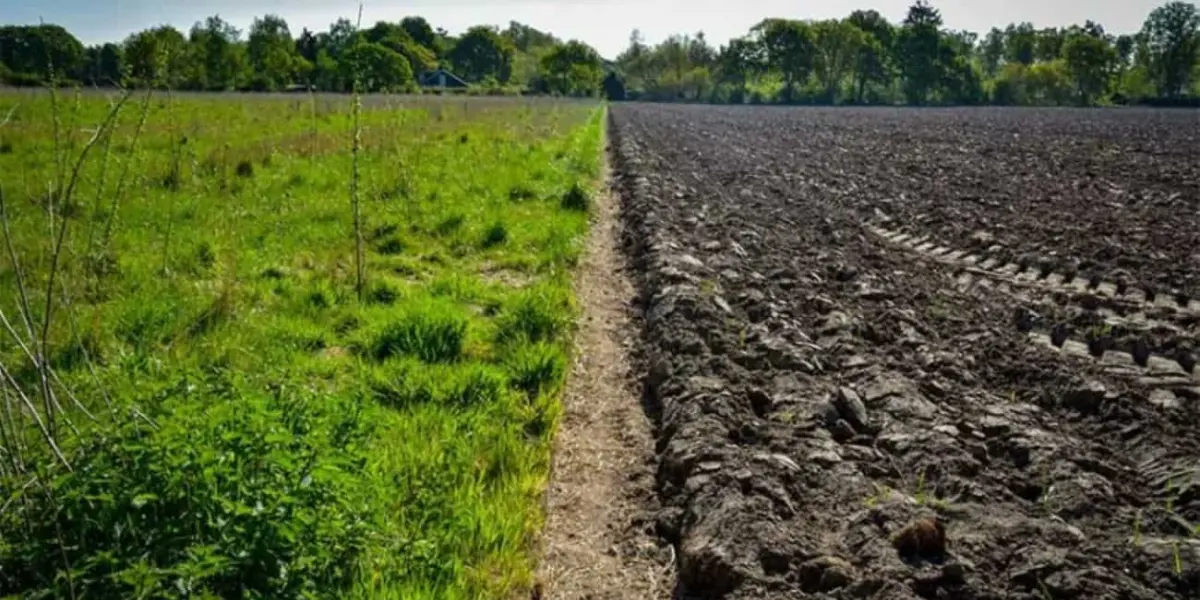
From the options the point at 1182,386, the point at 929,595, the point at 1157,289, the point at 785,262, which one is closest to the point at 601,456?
the point at 929,595

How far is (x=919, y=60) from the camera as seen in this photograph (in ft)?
420

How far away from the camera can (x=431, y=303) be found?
7.55 m

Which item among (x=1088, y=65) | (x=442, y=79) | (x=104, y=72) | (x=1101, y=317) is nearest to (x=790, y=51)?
(x=1088, y=65)

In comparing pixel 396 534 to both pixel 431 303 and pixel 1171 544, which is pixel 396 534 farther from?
pixel 431 303

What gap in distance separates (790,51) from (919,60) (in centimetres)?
1989

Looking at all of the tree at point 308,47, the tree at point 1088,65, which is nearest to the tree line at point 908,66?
the tree at point 1088,65

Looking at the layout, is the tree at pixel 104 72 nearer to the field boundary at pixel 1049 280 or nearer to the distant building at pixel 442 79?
the field boundary at pixel 1049 280

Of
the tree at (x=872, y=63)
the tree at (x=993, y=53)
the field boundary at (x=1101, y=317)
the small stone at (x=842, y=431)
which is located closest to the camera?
the small stone at (x=842, y=431)

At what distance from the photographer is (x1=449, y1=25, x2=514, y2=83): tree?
141 m

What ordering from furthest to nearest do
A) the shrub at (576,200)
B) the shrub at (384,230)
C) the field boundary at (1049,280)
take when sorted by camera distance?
the shrub at (576,200), the shrub at (384,230), the field boundary at (1049,280)

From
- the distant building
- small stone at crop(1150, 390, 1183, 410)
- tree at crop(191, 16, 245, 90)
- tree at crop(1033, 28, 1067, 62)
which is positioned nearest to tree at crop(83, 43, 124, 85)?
small stone at crop(1150, 390, 1183, 410)

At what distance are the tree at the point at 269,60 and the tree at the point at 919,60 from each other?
290ft

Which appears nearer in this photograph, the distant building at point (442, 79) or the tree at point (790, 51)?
the distant building at point (442, 79)

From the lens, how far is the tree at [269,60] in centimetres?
7375
